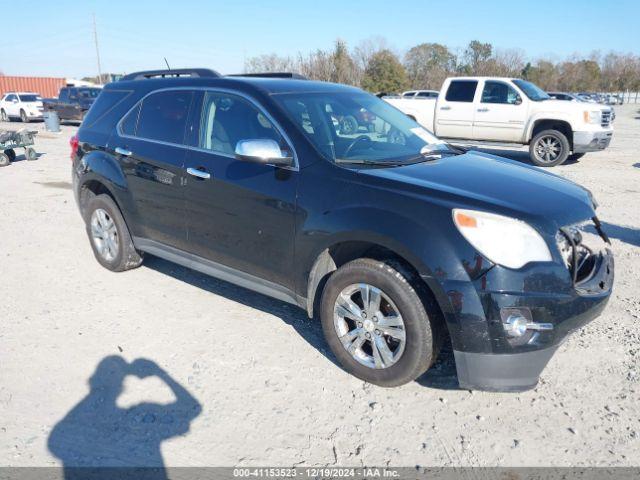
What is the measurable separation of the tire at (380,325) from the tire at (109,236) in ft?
8.31

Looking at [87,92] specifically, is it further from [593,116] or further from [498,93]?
[593,116]

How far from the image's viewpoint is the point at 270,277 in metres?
3.78

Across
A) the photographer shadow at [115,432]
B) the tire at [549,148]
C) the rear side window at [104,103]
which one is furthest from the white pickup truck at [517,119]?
the photographer shadow at [115,432]

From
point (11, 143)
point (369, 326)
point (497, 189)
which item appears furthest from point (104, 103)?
point (11, 143)

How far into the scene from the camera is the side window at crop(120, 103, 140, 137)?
15.7ft

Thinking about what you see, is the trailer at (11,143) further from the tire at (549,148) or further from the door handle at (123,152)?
the tire at (549,148)

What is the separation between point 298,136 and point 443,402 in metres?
1.96

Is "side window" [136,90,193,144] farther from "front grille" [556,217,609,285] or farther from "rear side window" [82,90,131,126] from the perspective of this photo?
"front grille" [556,217,609,285]

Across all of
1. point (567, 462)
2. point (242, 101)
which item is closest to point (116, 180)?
point (242, 101)

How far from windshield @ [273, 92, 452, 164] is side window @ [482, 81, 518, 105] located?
9183 millimetres

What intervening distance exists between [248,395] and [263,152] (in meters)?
1.56

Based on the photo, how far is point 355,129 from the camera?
156 inches

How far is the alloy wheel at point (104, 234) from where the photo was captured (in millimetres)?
5203

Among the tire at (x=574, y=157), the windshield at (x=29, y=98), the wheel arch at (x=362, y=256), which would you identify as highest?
the windshield at (x=29, y=98)
